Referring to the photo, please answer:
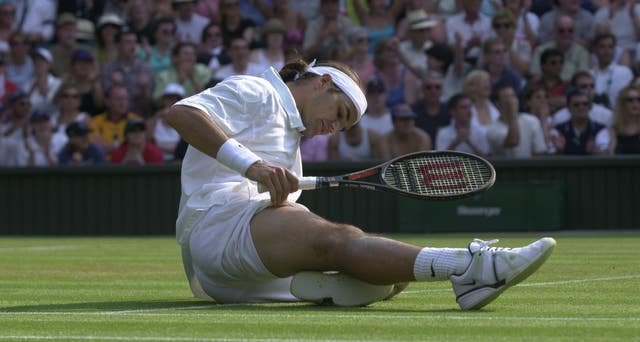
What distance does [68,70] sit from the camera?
19031 millimetres

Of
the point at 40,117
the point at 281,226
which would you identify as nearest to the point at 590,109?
the point at 40,117

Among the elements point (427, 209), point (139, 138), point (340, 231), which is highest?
point (340, 231)

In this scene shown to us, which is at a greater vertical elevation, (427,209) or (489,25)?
(489,25)

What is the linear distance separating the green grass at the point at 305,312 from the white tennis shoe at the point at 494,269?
0.10 metres

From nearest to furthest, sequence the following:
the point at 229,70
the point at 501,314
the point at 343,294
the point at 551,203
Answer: the point at 501,314
the point at 343,294
the point at 551,203
the point at 229,70

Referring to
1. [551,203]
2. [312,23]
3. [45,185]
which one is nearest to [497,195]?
[551,203]

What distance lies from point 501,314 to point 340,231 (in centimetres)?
82

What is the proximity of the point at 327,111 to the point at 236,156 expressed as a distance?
68cm

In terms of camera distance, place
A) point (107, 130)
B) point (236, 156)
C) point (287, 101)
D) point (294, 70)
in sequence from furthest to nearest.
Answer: point (107, 130)
point (294, 70)
point (287, 101)
point (236, 156)

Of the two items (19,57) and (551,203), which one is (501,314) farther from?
(19,57)

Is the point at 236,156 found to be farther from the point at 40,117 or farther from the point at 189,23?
the point at 189,23

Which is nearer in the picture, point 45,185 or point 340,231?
point 340,231

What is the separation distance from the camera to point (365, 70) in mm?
17547

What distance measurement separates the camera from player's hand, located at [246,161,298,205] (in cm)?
590
